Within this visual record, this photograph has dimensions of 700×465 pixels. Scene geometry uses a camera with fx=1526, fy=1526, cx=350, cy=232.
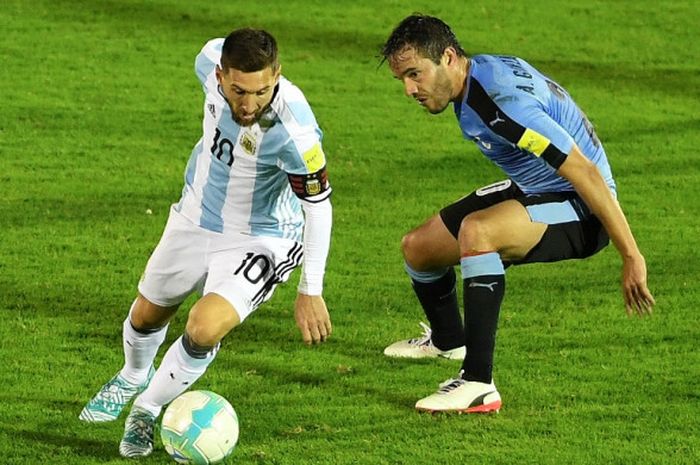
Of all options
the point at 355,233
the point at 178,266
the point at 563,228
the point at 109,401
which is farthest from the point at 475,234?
the point at 355,233

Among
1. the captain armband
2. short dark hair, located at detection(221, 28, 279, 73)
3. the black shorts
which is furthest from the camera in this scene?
the black shorts

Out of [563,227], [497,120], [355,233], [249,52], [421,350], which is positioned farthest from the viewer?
[355,233]

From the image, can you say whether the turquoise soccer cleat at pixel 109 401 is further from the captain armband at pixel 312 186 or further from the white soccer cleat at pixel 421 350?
the white soccer cleat at pixel 421 350

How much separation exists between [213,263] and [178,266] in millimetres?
156

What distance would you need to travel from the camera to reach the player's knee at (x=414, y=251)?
654cm

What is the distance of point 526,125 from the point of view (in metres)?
5.77

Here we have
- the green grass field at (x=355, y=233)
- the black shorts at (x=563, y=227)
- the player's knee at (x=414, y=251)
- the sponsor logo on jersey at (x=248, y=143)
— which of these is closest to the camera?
the sponsor logo on jersey at (x=248, y=143)

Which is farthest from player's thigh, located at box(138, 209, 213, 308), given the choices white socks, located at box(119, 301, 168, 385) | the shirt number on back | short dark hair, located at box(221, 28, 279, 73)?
short dark hair, located at box(221, 28, 279, 73)

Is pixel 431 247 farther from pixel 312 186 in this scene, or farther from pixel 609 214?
pixel 312 186

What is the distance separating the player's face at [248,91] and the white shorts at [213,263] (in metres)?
0.51

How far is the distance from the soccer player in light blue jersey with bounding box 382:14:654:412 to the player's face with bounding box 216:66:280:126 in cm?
72

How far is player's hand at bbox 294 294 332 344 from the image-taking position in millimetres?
5281

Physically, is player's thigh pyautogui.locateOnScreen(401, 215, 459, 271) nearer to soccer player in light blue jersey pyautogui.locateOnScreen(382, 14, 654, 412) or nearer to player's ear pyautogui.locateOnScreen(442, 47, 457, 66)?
soccer player in light blue jersey pyautogui.locateOnScreen(382, 14, 654, 412)

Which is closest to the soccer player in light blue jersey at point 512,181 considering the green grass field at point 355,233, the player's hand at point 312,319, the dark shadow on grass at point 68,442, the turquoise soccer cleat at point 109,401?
the green grass field at point 355,233
